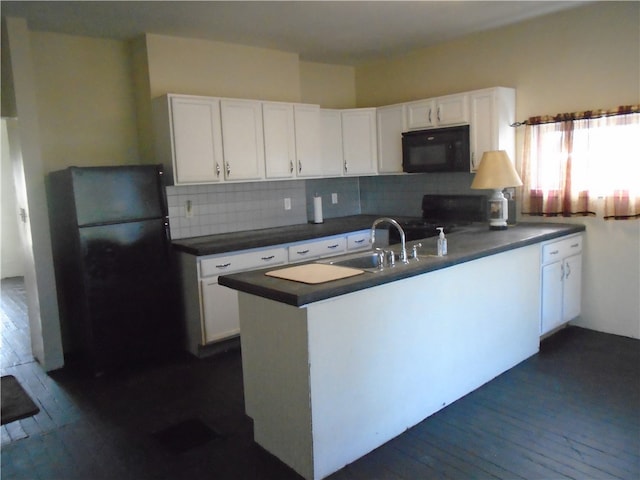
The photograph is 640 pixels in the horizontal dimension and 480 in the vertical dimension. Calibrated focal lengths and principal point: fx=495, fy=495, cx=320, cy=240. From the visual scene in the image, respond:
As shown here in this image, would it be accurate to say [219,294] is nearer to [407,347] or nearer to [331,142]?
[407,347]

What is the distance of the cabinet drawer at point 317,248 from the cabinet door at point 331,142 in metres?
0.81

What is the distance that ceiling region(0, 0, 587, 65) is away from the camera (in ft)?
11.0

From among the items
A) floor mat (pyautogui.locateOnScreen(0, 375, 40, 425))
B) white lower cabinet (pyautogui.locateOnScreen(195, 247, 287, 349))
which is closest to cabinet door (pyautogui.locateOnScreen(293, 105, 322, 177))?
white lower cabinet (pyautogui.locateOnScreen(195, 247, 287, 349))

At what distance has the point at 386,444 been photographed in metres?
2.55

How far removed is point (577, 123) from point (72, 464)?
407cm

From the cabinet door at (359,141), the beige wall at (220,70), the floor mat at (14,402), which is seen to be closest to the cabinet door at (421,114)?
the cabinet door at (359,141)

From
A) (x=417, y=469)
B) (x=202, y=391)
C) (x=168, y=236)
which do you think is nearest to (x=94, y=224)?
(x=168, y=236)

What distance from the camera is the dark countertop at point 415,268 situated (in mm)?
2203

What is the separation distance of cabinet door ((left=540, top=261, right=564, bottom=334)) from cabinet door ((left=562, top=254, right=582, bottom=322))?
8 centimetres

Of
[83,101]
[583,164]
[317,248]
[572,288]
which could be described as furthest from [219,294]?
[583,164]

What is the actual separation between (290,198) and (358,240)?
0.81m

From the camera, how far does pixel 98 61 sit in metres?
4.02

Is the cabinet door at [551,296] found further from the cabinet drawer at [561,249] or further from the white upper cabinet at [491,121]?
the white upper cabinet at [491,121]

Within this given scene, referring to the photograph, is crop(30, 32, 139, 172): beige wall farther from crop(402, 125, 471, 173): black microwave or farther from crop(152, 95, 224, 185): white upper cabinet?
crop(402, 125, 471, 173): black microwave
